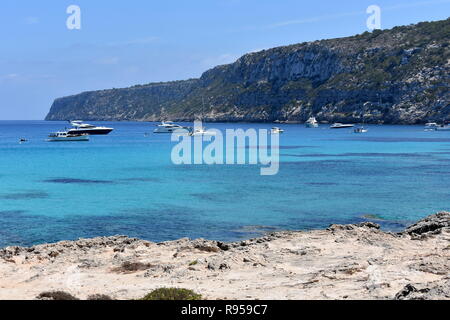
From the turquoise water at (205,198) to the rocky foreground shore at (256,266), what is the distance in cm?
363

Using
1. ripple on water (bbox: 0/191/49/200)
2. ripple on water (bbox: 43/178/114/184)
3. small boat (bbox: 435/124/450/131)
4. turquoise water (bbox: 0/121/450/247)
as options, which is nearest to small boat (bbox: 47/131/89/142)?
turquoise water (bbox: 0/121/450/247)

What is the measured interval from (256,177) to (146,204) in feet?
51.6

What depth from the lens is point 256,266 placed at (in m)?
15.7

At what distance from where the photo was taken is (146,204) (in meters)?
30.9

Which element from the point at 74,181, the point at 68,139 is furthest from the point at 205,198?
the point at 68,139

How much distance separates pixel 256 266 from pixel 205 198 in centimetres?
1778

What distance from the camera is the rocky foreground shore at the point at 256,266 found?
1293 cm

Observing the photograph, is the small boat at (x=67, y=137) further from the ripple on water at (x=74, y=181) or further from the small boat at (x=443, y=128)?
the small boat at (x=443, y=128)

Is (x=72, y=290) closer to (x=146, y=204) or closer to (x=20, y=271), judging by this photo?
(x=20, y=271)

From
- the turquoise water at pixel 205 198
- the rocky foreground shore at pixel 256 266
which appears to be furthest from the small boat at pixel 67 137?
the rocky foreground shore at pixel 256 266

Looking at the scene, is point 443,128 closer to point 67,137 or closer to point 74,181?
point 67,137

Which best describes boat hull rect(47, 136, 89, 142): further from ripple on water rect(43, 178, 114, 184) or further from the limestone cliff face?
the limestone cliff face
